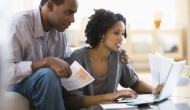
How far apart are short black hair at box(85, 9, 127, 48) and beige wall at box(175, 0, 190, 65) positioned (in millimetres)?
2678

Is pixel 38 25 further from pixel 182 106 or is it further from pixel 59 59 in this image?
pixel 182 106

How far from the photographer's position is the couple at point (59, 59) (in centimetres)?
124

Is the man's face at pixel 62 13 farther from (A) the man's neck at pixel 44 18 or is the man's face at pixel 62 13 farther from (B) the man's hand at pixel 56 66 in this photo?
(B) the man's hand at pixel 56 66

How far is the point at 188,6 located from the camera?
161 inches

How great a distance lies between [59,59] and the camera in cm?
132

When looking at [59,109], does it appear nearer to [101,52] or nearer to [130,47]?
[101,52]

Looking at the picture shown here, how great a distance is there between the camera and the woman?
5.33ft

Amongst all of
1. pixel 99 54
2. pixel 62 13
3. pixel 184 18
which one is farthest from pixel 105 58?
pixel 184 18

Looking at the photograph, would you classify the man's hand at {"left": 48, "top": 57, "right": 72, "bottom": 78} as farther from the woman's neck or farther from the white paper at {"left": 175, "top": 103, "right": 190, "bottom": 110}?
Answer: the white paper at {"left": 175, "top": 103, "right": 190, "bottom": 110}

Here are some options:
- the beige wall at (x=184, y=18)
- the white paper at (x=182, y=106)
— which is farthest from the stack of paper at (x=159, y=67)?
the beige wall at (x=184, y=18)

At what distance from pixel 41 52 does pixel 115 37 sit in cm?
42

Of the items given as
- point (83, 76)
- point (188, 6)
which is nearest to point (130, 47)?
point (188, 6)

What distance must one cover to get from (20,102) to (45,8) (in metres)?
0.54

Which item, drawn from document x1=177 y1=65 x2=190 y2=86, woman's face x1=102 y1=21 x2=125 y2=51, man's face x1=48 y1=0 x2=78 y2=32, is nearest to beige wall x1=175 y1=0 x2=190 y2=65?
document x1=177 y1=65 x2=190 y2=86
